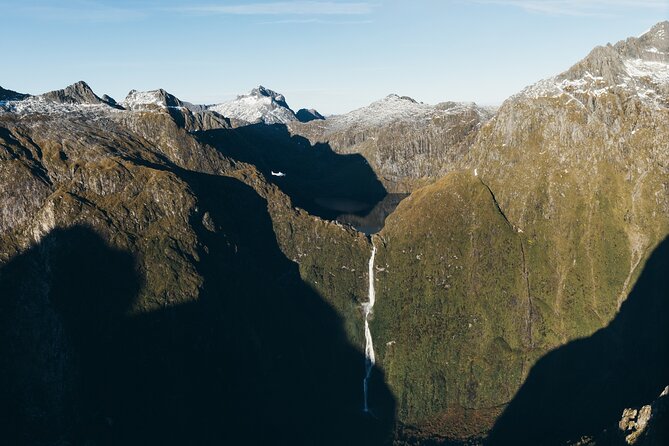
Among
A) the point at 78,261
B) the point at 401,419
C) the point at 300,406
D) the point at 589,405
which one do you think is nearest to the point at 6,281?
the point at 78,261

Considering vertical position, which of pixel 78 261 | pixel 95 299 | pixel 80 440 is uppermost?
pixel 78 261

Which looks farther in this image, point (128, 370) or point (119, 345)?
point (119, 345)

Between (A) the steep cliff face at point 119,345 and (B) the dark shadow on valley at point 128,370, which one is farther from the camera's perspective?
(A) the steep cliff face at point 119,345

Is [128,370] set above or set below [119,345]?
below

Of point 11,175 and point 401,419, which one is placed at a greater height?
point 11,175

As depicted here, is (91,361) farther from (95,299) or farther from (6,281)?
(6,281)

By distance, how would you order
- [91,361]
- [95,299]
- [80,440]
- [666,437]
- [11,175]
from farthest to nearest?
[11,175], [95,299], [91,361], [80,440], [666,437]

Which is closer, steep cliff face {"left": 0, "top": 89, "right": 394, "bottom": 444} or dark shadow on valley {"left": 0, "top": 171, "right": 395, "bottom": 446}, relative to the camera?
dark shadow on valley {"left": 0, "top": 171, "right": 395, "bottom": 446}

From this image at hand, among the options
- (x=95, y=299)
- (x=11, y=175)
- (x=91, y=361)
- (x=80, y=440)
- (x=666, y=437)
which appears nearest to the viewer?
(x=666, y=437)
